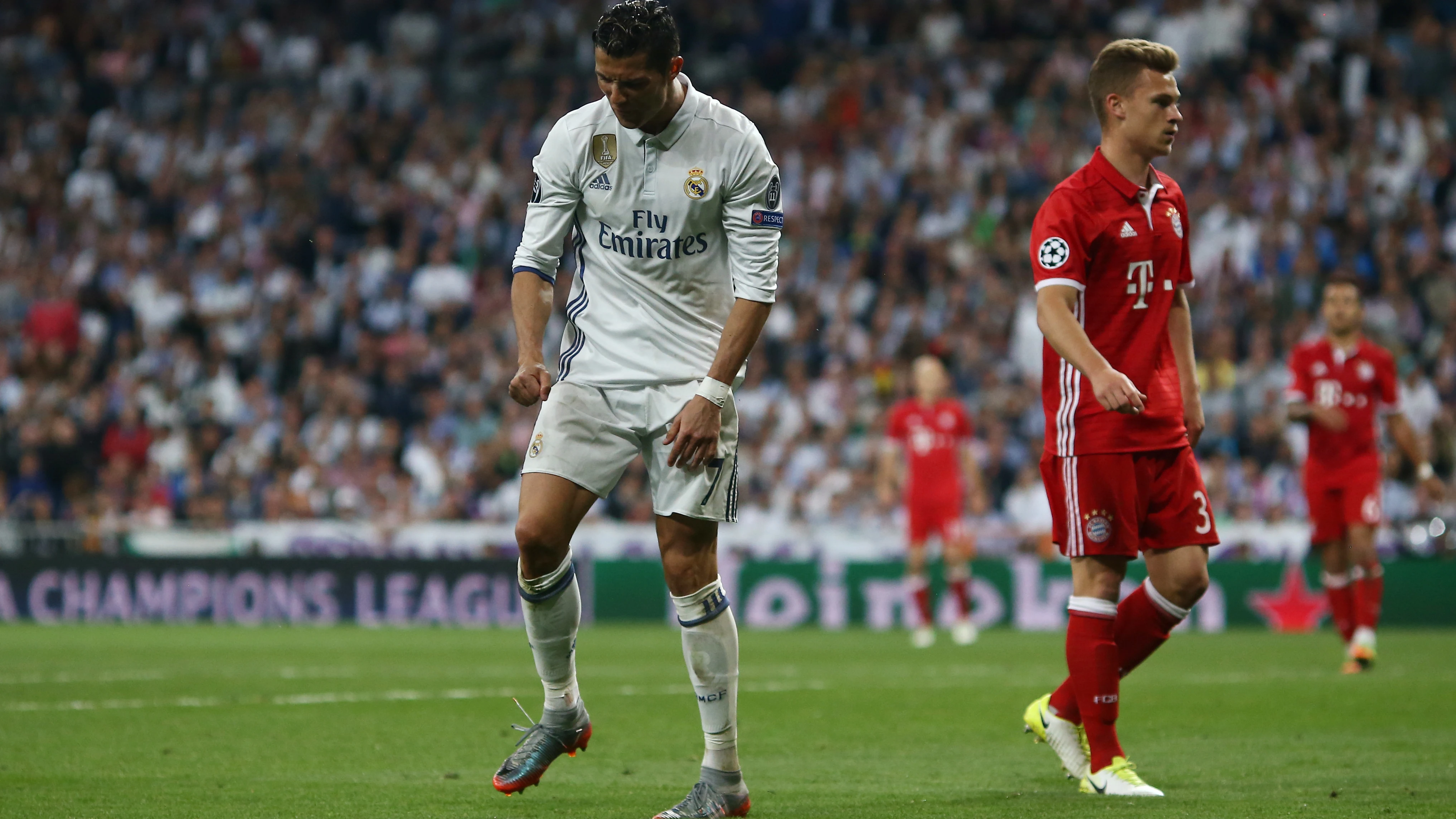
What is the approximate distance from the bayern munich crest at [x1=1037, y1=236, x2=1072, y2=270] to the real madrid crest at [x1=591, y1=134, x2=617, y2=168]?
4.73 ft

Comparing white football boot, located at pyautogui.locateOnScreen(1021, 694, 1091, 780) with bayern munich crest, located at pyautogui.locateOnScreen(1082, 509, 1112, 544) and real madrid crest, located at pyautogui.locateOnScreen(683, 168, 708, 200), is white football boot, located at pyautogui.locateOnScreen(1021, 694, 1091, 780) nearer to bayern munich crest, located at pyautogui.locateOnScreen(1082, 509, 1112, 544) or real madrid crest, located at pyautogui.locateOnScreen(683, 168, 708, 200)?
bayern munich crest, located at pyautogui.locateOnScreen(1082, 509, 1112, 544)

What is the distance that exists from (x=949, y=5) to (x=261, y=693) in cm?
1637

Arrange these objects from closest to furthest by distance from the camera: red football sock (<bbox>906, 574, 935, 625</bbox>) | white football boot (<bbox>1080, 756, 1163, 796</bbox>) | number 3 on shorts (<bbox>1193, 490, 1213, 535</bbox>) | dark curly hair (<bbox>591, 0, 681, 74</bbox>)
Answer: dark curly hair (<bbox>591, 0, 681, 74</bbox>)
white football boot (<bbox>1080, 756, 1163, 796</bbox>)
number 3 on shorts (<bbox>1193, 490, 1213, 535</bbox>)
red football sock (<bbox>906, 574, 935, 625</bbox>)

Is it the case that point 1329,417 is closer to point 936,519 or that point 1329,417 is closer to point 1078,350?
point 936,519

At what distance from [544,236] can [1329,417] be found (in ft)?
24.6

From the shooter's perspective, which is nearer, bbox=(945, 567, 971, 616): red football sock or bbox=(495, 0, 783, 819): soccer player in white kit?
bbox=(495, 0, 783, 819): soccer player in white kit

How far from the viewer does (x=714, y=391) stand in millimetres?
5324

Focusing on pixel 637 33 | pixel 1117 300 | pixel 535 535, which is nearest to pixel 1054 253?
pixel 1117 300

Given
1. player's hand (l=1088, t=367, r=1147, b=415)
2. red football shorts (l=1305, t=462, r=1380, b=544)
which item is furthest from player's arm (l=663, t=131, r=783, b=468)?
red football shorts (l=1305, t=462, r=1380, b=544)

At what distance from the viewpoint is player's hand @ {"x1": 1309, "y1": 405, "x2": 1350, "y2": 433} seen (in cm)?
1159

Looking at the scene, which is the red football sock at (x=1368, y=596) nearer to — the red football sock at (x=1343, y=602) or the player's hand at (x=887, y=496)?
the red football sock at (x=1343, y=602)

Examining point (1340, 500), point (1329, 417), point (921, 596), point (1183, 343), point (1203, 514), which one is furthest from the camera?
point (921, 596)

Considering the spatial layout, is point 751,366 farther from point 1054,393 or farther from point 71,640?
point 1054,393

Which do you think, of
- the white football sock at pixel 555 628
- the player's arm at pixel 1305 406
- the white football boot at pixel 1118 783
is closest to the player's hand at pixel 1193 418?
the white football boot at pixel 1118 783
